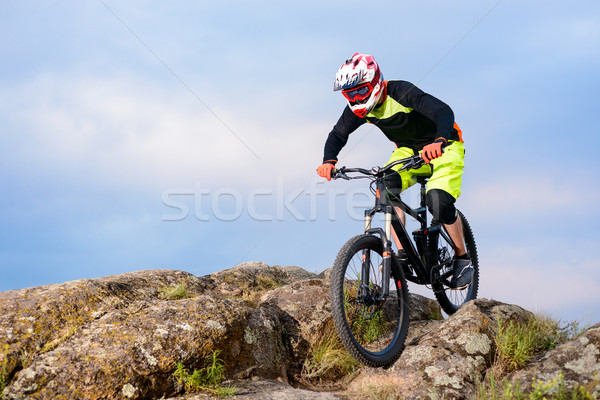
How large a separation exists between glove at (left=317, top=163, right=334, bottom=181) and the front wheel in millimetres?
1045

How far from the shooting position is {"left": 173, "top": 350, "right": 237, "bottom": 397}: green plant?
4.58 m

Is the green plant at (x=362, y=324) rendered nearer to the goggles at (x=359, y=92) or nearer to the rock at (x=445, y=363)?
the rock at (x=445, y=363)

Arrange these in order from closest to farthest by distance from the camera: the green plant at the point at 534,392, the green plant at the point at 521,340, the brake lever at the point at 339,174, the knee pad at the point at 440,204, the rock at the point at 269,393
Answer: the green plant at the point at 534,392
the rock at the point at 269,393
the green plant at the point at 521,340
the brake lever at the point at 339,174
the knee pad at the point at 440,204

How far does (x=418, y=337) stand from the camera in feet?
19.8

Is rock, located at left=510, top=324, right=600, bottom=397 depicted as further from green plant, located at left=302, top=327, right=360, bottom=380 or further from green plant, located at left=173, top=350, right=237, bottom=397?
green plant, located at left=173, top=350, right=237, bottom=397

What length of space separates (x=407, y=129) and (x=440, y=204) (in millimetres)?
1157

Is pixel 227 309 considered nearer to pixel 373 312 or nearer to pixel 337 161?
pixel 373 312

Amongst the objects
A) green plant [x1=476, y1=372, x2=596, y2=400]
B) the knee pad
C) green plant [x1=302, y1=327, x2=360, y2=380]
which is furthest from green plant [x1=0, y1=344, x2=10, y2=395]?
the knee pad

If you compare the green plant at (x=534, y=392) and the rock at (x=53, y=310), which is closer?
the green plant at (x=534, y=392)

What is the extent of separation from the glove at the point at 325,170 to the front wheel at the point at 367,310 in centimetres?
105

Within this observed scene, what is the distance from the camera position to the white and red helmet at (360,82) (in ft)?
19.8

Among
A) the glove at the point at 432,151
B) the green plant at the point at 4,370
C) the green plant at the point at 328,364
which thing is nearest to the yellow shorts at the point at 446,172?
the glove at the point at 432,151

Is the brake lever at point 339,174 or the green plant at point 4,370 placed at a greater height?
the brake lever at point 339,174

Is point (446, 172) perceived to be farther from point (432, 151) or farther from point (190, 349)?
point (190, 349)
